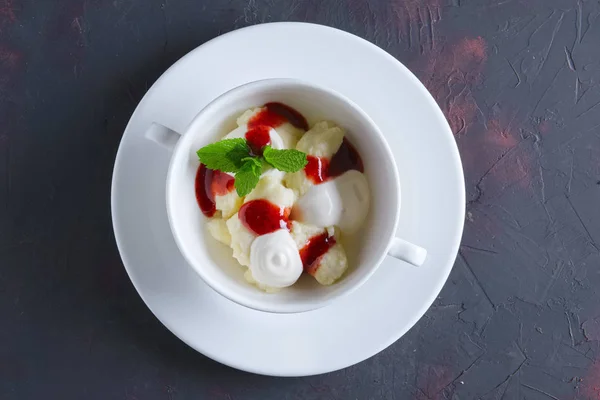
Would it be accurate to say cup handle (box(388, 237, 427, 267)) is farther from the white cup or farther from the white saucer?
the white saucer

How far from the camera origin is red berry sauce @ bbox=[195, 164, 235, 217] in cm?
134

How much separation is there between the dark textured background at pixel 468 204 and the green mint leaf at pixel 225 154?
16.2 inches

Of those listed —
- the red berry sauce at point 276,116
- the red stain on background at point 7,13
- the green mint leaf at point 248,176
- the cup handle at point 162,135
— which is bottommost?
the green mint leaf at point 248,176

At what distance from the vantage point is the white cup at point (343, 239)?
1.27m

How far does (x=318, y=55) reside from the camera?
1.41 m

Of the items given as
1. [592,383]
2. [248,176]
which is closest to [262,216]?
[248,176]

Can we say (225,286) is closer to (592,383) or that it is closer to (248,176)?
(248,176)

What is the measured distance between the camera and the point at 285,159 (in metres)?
1.28

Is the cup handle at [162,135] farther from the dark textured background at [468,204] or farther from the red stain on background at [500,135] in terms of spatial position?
the red stain on background at [500,135]

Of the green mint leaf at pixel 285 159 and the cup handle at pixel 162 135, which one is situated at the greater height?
the cup handle at pixel 162 135

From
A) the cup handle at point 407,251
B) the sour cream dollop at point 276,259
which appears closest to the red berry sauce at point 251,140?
the sour cream dollop at point 276,259

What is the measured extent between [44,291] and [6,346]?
161mm

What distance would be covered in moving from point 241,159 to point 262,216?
12 cm

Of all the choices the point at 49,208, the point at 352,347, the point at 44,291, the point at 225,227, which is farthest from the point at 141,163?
the point at 352,347
